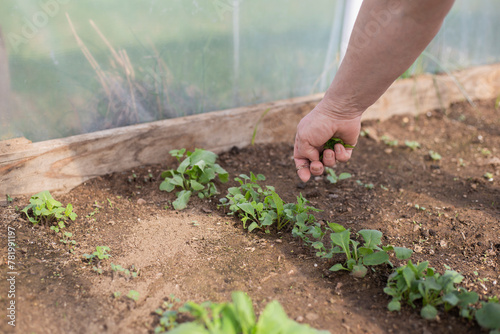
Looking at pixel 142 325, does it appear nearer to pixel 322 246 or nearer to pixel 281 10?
pixel 322 246

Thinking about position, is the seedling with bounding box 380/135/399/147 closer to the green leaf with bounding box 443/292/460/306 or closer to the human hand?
the human hand

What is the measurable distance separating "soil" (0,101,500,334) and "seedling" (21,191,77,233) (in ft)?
0.15

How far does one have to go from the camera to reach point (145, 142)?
225cm

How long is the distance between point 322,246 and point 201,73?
4.52 feet

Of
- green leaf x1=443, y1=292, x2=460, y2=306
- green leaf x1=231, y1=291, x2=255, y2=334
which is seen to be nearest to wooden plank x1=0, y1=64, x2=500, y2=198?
green leaf x1=231, y1=291, x2=255, y2=334

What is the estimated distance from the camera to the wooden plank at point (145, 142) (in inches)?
76.1

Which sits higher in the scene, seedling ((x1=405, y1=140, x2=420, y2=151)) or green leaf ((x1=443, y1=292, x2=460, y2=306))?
green leaf ((x1=443, y1=292, x2=460, y2=306))

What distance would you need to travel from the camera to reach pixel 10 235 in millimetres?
1728

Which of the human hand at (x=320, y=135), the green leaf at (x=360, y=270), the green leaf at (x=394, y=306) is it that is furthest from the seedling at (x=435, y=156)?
the green leaf at (x=394, y=306)

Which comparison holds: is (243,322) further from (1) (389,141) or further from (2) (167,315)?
(1) (389,141)

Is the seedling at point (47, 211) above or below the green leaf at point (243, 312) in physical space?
below

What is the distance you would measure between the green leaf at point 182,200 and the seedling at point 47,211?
1.52 ft

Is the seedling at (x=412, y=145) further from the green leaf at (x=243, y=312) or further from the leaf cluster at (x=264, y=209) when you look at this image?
the green leaf at (x=243, y=312)

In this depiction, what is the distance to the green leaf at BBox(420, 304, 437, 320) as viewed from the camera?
54.3 inches
